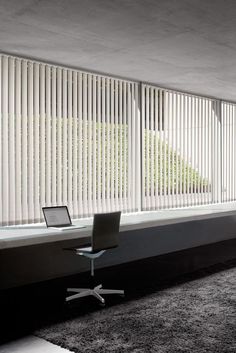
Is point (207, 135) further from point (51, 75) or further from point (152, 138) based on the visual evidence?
point (51, 75)

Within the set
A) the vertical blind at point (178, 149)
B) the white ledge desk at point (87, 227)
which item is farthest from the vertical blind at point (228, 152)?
the white ledge desk at point (87, 227)

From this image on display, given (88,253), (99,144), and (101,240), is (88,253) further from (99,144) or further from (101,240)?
(99,144)

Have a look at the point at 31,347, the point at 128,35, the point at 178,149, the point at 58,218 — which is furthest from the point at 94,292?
the point at 178,149

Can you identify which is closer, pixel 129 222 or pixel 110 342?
pixel 110 342

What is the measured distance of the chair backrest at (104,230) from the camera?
4.46 meters

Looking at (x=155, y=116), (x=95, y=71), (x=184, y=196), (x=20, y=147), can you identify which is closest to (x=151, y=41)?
(x=95, y=71)

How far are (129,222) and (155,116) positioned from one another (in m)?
2.16

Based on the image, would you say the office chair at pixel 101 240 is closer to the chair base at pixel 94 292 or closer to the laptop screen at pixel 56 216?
the chair base at pixel 94 292

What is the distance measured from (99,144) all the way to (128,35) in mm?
2043

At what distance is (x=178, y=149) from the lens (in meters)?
7.52

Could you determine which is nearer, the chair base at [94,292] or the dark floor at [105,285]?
the dark floor at [105,285]

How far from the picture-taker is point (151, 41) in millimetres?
4512

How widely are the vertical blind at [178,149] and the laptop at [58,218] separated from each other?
1.77 m

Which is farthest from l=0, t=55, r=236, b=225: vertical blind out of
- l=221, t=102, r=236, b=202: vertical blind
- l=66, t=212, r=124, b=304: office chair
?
l=66, t=212, r=124, b=304: office chair
